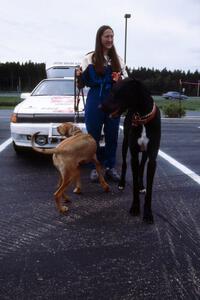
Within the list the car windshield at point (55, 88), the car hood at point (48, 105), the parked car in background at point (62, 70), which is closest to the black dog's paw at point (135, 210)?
the car hood at point (48, 105)

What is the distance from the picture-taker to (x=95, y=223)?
430 cm

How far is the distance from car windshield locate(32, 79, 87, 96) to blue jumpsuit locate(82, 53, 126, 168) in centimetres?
241

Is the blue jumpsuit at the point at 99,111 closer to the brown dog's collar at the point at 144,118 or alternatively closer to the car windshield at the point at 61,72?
the brown dog's collar at the point at 144,118

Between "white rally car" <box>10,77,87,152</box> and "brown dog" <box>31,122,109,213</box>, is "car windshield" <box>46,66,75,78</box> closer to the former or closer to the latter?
"white rally car" <box>10,77,87,152</box>

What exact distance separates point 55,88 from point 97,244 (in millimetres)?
5183

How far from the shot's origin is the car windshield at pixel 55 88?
8203 millimetres

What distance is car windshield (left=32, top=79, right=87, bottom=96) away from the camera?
820 cm

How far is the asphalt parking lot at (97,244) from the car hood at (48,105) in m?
1.38

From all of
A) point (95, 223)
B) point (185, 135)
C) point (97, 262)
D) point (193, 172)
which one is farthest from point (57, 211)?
point (185, 135)

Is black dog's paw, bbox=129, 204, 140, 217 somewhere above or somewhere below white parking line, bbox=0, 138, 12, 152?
above

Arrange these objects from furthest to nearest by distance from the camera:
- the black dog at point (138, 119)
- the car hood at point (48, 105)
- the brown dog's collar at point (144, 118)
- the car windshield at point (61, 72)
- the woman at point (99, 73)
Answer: the car windshield at point (61, 72) < the car hood at point (48, 105) < the woman at point (99, 73) < the brown dog's collar at point (144, 118) < the black dog at point (138, 119)

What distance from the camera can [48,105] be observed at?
7289 mm

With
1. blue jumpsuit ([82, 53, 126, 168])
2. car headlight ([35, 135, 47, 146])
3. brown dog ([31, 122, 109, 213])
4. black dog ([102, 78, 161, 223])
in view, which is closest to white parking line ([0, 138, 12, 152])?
car headlight ([35, 135, 47, 146])

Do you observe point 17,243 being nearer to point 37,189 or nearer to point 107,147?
point 37,189
